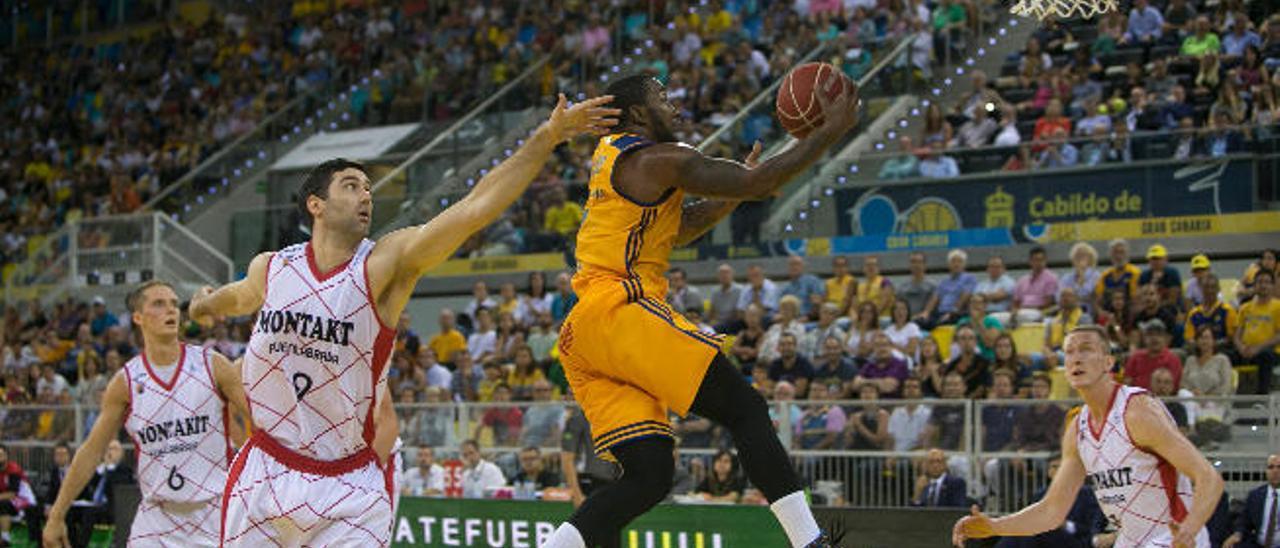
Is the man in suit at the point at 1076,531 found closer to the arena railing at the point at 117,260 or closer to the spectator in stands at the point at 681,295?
the spectator in stands at the point at 681,295

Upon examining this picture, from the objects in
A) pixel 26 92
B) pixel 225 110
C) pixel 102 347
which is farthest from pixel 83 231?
pixel 26 92

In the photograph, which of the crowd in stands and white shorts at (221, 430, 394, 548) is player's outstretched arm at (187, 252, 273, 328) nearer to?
white shorts at (221, 430, 394, 548)

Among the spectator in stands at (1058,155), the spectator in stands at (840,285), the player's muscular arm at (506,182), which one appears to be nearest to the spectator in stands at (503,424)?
the spectator in stands at (840,285)

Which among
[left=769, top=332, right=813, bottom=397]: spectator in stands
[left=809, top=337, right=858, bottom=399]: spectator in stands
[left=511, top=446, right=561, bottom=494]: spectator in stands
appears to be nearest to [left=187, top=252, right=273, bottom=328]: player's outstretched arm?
[left=511, top=446, right=561, bottom=494]: spectator in stands

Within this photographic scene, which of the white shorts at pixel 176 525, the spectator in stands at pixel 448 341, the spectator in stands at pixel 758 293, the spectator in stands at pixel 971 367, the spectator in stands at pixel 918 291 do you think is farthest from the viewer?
the spectator in stands at pixel 448 341

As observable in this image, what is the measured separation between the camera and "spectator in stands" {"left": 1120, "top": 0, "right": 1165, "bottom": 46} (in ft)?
67.2

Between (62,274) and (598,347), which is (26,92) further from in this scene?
(598,347)

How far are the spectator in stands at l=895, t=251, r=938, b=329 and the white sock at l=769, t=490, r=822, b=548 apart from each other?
35.8 ft

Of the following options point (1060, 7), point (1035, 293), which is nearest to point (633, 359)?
point (1060, 7)

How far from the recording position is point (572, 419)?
16219mm

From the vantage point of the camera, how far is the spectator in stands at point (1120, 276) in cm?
1638

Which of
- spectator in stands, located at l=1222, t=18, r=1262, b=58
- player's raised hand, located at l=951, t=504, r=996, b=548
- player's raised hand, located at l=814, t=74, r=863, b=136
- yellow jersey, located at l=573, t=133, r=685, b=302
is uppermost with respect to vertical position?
spectator in stands, located at l=1222, t=18, r=1262, b=58

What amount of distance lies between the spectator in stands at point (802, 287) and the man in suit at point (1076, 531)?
19.8 feet

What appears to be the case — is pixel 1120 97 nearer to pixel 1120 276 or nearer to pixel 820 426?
pixel 1120 276
